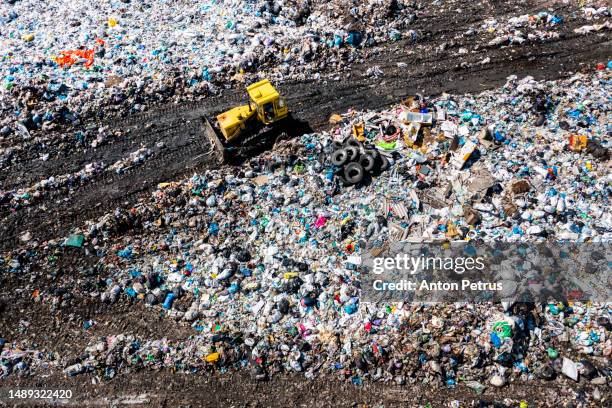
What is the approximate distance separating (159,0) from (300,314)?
10.4 meters

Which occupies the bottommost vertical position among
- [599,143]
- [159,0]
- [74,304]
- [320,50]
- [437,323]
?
[437,323]

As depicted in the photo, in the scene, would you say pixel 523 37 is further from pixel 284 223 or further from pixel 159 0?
pixel 159 0


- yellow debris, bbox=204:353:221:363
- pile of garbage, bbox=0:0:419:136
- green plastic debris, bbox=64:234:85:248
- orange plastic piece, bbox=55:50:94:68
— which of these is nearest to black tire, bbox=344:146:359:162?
pile of garbage, bbox=0:0:419:136

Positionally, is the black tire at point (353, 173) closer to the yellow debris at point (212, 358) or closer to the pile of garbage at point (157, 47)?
the pile of garbage at point (157, 47)

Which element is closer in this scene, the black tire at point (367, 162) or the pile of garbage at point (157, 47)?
the black tire at point (367, 162)

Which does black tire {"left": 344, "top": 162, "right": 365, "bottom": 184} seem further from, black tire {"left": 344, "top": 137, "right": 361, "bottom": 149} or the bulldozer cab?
the bulldozer cab

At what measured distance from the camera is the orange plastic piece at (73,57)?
12094 millimetres

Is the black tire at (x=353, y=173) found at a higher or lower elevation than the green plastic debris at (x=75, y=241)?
lower

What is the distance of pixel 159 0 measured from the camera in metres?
13.7

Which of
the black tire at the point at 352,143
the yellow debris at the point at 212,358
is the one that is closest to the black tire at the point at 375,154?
the black tire at the point at 352,143

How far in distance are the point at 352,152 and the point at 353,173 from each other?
473 mm

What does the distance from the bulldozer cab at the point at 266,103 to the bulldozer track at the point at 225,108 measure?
123cm

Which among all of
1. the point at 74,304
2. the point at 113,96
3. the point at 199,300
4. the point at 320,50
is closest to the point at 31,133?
the point at 113,96

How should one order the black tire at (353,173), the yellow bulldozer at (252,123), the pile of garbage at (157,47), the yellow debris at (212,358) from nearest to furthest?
1. the yellow debris at (212,358)
2. the black tire at (353,173)
3. the yellow bulldozer at (252,123)
4. the pile of garbage at (157,47)
